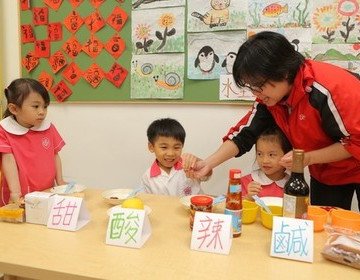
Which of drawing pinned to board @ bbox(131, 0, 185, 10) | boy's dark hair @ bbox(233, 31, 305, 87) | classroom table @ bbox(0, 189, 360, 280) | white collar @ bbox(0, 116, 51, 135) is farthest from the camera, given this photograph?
drawing pinned to board @ bbox(131, 0, 185, 10)

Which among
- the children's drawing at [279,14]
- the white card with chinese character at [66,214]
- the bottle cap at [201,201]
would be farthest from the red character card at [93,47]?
the bottle cap at [201,201]

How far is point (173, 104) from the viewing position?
7.14ft

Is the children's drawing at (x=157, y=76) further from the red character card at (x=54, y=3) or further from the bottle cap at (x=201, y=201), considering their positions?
the bottle cap at (x=201, y=201)

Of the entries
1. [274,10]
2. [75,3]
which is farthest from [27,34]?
[274,10]

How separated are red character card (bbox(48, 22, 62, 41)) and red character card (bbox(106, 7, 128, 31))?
39cm

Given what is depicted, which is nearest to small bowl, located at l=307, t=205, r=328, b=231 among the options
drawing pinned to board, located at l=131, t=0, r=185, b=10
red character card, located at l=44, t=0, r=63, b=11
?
drawing pinned to board, located at l=131, t=0, r=185, b=10

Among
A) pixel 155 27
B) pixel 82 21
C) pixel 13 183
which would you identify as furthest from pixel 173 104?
pixel 13 183

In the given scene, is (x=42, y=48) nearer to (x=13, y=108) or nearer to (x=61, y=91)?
(x=61, y=91)

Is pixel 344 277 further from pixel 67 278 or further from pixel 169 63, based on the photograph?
pixel 169 63

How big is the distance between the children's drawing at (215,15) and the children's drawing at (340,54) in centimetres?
44

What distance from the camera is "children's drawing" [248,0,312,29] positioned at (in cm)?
186

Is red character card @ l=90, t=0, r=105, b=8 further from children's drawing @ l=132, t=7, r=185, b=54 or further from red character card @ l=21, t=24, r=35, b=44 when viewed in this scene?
red character card @ l=21, t=24, r=35, b=44

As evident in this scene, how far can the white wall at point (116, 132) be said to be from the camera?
214cm

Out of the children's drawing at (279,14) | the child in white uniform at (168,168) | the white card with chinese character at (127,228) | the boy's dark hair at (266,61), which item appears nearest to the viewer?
the white card with chinese character at (127,228)
